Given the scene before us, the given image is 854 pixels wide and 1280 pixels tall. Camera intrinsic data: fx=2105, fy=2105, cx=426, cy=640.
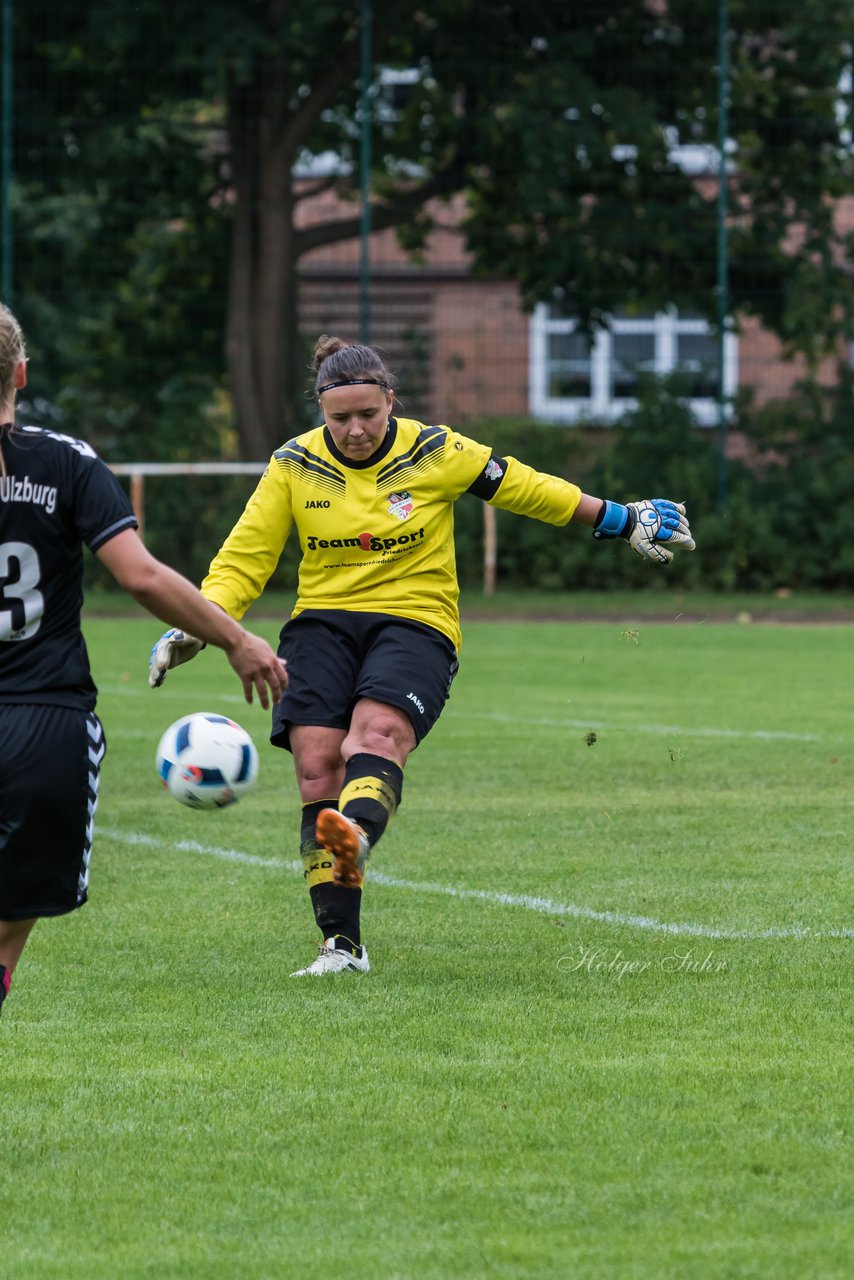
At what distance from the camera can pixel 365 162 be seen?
80.0 feet

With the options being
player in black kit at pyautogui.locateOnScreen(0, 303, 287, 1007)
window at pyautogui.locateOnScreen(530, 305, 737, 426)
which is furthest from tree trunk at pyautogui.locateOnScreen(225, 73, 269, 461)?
player in black kit at pyautogui.locateOnScreen(0, 303, 287, 1007)

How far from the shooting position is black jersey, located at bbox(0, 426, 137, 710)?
4371 millimetres

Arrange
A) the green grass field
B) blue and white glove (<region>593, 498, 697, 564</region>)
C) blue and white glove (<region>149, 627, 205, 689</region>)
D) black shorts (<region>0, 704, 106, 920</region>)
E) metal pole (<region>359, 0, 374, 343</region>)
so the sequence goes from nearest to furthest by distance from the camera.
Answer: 1. the green grass field
2. black shorts (<region>0, 704, 106, 920</region>)
3. blue and white glove (<region>149, 627, 205, 689</region>)
4. blue and white glove (<region>593, 498, 697, 564</region>)
5. metal pole (<region>359, 0, 374, 343</region>)

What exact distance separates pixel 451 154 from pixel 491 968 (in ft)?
66.1

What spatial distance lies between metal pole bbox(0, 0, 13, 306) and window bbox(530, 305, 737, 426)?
20.8 feet

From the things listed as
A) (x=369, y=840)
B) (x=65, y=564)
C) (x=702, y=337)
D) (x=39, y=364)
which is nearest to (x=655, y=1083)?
(x=369, y=840)

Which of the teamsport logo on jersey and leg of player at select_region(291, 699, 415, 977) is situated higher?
the teamsport logo on jersey

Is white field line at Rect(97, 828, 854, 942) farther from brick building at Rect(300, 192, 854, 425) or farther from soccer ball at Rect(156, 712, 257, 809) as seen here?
brick building at Rect(300, 192, 854, 425)

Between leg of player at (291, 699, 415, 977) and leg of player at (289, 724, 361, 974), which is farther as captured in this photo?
leg of player at (289, 724, 361, 974)

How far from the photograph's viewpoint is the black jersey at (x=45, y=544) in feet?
14.3

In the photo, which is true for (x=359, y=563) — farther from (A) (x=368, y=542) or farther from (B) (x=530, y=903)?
(B) (x=530, y=903)

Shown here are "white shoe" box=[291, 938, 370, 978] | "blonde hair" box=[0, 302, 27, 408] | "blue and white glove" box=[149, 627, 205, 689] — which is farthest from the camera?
"white shoe" box=[291, 938, 370, 978]

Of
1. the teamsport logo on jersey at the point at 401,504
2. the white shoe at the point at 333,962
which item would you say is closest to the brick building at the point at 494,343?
the teamsport logo on jersey at the point at 401,504

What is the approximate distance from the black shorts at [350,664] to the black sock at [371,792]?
0.22 m
